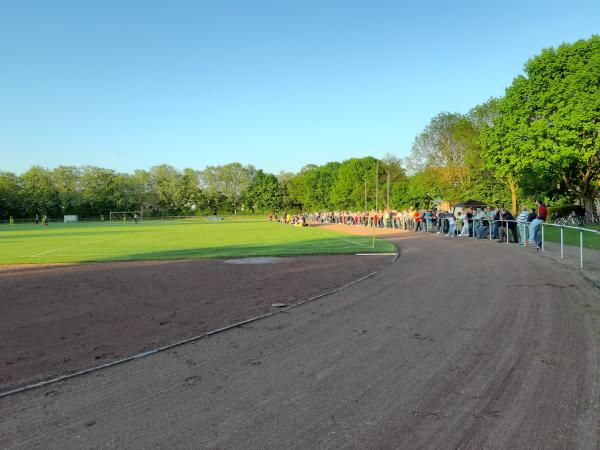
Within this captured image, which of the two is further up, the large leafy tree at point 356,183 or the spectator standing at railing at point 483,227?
the large leafy tree at point 356,183

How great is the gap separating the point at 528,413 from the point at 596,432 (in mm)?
497

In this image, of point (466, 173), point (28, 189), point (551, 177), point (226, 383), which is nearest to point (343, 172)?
point (466, 173)

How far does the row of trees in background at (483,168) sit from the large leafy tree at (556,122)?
0.26 ft

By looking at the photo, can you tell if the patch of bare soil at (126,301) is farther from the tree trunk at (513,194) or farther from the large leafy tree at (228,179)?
the large leafy tree at (228,179)

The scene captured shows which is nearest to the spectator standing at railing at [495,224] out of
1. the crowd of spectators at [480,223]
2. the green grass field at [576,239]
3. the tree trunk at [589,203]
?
the crowd of spectators at [480,223]

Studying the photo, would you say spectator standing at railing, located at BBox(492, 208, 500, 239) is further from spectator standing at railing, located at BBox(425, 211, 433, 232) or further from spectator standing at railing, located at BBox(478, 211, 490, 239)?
spectator standing at railing, located at BBox(425, 211, 433, 232)

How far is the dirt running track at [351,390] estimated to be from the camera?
Result: 348 centimetres

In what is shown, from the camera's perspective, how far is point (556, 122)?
3269cm

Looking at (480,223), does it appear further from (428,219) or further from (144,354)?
(144,354)

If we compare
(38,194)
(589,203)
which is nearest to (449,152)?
(589,203)

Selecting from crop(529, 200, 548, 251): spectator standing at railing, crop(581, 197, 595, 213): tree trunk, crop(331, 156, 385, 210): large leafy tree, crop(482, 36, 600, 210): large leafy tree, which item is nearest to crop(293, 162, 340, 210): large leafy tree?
crop(331, 156, 385, 210): large leafy tree

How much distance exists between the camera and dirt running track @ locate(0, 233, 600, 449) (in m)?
3.48

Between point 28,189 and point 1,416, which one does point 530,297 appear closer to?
point 1,416

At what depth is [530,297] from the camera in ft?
27.4
